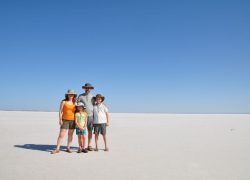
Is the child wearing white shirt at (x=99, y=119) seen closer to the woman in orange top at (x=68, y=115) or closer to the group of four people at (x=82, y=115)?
the group of four people at (x=82, y=115)

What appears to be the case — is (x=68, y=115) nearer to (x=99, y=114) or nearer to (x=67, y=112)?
(x=67, y=112)

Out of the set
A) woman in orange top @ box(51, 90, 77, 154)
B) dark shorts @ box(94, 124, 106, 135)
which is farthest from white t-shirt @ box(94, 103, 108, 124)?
woman in orange top @ box(51, 90, 77, 154)

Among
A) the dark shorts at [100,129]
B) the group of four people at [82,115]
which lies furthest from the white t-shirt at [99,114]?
the dark shorts at [100,129]

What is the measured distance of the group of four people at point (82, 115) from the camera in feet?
23.2

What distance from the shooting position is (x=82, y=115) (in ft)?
23.5

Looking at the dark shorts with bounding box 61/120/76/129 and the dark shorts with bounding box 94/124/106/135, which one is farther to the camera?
the dark shorts with bounding box 94/124/106/135

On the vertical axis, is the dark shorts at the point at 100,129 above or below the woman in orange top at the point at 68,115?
below

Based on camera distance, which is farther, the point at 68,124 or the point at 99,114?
the point at 99,114

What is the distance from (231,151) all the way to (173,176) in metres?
3.74

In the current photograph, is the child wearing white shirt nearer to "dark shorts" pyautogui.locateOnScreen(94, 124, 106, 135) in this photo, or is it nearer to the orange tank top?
"dark shorts" pyautogui.locateOnScreen(94, 124, 106, 135)

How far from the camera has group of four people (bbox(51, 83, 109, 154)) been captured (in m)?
7.07

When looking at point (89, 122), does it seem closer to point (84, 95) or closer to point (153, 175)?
point (84, 95)

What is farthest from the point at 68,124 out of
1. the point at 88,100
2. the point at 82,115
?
the point at 88,100

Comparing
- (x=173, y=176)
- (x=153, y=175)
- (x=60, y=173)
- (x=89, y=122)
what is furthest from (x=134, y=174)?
(x=89, y=122)
